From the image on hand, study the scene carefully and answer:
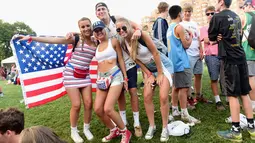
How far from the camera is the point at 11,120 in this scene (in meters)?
2.85

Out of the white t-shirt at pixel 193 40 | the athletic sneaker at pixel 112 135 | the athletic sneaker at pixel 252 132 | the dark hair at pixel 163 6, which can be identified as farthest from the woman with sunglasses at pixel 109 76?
the white t-shirt at pixel 193 40

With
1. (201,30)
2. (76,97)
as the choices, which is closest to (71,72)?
(76,97)

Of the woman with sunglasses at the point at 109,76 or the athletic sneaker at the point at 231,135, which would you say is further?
the woman with sunglasses at the point at 109,76

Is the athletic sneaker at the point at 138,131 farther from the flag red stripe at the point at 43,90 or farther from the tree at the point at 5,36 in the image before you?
the tree at the point at 5,36

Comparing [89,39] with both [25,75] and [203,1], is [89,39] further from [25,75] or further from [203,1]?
[203,1]

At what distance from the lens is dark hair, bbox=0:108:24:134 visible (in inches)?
111

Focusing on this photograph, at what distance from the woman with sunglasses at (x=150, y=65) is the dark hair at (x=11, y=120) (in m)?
1.99

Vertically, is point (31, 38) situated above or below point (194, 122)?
above

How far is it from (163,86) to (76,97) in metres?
1.59

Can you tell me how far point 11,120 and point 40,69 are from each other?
2.30 m

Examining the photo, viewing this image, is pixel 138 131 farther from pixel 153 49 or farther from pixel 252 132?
pixel 252 132

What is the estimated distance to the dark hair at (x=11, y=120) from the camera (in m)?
2.82

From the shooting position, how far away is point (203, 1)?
117ft

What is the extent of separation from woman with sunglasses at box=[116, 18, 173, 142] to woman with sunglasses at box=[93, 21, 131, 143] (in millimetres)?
269
